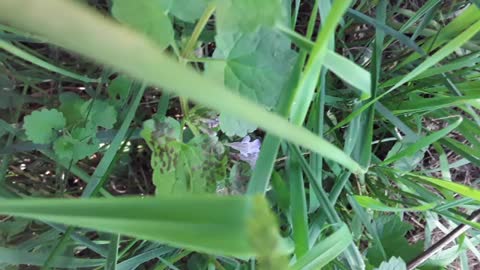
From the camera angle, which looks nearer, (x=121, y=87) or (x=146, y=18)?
(x=146, y=18)

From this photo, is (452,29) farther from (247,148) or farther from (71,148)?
(71,148)

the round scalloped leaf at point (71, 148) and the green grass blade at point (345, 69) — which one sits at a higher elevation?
the green grass blade at point (345, 69)

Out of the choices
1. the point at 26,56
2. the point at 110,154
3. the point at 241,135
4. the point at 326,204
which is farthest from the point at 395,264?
the point at 26,56

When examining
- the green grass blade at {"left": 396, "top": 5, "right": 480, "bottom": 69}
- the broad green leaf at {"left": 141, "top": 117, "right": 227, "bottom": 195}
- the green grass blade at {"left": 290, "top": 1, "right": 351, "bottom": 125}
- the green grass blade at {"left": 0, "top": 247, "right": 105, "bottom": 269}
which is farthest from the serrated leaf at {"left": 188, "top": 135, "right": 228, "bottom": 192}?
the green grass blade at {"left": 396, "top": 5, "right": 480, "bottom": 69}

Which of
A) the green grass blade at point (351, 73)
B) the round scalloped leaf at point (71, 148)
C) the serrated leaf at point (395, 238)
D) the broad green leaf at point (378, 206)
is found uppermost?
the green grass blade at point (351, 73)

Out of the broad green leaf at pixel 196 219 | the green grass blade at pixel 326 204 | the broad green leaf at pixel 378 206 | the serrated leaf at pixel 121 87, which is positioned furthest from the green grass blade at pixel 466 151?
the broad green leaf at pixel 196 219

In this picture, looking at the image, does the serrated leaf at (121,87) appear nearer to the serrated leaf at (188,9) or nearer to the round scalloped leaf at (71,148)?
the round scalloped leaf at (71,148)
